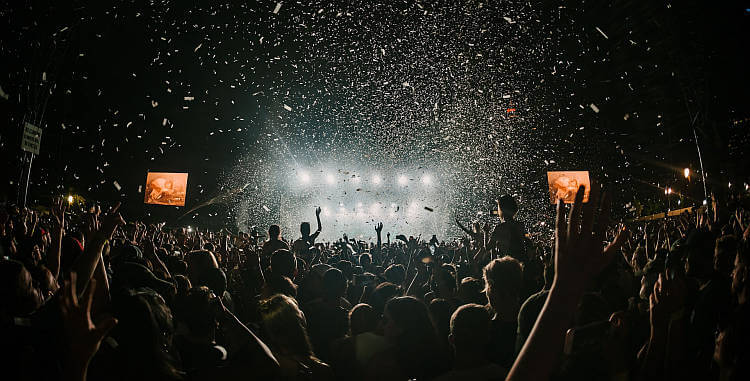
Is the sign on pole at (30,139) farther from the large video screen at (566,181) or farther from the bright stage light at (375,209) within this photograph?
the bright stage light at (375,209)

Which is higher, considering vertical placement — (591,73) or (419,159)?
(591,73)

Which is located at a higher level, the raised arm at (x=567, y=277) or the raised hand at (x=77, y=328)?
the raised arm at (x=567, y=277)

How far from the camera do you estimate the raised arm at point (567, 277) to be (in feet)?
4.28

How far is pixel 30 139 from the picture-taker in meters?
10.8

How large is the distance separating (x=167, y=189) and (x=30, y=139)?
17.4 metres

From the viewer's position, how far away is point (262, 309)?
108 inches

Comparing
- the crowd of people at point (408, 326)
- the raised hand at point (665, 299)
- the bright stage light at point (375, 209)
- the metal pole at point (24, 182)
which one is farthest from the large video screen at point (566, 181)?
the bright stage light at point (375, 209)

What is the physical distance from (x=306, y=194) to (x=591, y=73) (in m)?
32.6

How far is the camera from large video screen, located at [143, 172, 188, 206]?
27438 mm

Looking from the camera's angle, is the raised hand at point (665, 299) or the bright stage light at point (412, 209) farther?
the bright stage light at point (412, 209)

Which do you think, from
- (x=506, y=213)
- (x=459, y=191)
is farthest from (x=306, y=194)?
(x=506, y=213)

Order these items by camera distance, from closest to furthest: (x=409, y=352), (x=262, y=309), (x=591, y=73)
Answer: (x=262, y=309)
(x=409, y=352)
(x=591, y=73)

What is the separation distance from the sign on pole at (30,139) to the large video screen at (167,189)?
1685cm

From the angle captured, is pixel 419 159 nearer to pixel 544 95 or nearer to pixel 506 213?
pixel 544 95
